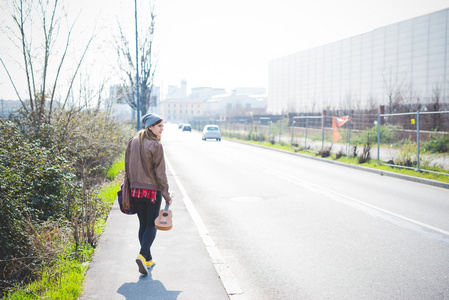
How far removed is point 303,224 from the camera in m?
7.24

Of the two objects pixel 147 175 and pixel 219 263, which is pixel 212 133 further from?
pixel 147 175

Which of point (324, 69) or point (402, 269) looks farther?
point (324, 69)

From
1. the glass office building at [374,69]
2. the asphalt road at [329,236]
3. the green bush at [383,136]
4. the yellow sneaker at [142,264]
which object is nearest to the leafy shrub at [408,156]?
the green bush at [383,136]

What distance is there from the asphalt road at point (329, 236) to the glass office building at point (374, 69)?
31.8 meters

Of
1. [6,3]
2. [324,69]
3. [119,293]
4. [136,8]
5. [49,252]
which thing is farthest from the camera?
[324,69]

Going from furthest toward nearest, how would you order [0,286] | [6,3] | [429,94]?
[429,94] → [6,3] → [0,286]

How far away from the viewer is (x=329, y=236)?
6.45 m

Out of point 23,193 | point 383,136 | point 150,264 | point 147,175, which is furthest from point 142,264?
point 383,136

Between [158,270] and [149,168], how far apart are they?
113 centimetres

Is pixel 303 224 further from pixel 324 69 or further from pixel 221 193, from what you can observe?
pixel 324 69

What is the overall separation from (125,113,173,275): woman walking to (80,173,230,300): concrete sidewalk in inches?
9.6

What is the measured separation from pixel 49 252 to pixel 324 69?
67.1 m

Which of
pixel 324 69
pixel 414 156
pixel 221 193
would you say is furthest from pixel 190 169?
pixel 324 69

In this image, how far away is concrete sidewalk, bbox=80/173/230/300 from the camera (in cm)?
410
